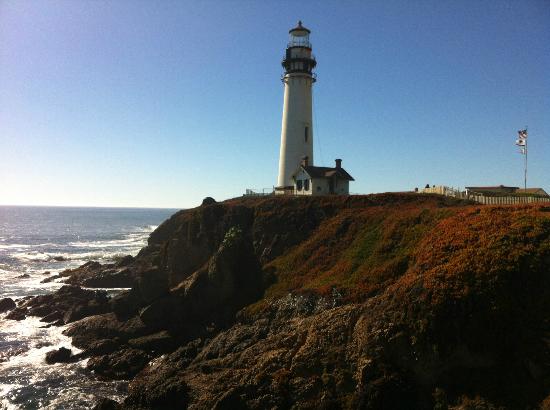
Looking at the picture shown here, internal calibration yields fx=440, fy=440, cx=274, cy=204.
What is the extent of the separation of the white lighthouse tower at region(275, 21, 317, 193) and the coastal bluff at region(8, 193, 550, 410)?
13.6 meters

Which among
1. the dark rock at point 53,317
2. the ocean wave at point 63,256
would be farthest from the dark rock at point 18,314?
the ocean wave at point 63,256

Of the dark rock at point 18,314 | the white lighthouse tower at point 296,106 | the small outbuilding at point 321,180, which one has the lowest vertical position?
the dark rock at point 18,314

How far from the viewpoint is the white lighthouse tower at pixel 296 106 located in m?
44.6

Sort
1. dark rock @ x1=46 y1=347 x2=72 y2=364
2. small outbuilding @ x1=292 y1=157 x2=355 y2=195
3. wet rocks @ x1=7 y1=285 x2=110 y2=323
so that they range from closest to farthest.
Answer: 1. dark rock @ x1=46 y1=347 x2=72 y2=364
2. wet rocks @ x1=7 y1=285 x2=110 y2=323
3. small outbuilding @ x1=292 y1=157 x2=355 y2=195

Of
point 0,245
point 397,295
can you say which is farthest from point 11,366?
point 0,245

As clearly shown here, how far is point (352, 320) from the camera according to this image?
744 inches

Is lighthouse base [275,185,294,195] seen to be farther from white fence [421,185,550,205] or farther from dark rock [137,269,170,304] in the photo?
dark rock [137,269,170,304]

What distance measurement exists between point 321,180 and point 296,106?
8.90 m

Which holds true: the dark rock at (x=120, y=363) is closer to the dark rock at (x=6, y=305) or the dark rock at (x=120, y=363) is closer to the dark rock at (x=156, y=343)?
the dark rock at (x=156, y=343)

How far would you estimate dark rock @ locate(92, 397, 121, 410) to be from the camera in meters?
18.0

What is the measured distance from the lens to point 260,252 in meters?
32.5

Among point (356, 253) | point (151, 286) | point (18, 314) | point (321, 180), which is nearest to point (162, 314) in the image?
point (151, 286)

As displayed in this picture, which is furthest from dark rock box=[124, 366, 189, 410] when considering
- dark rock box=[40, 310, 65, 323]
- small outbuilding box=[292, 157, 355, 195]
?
small outbuilding box=[292, 157, 355, 195]

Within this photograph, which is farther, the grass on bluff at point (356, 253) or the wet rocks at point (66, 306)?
the wet rocks at point (66, 306)
